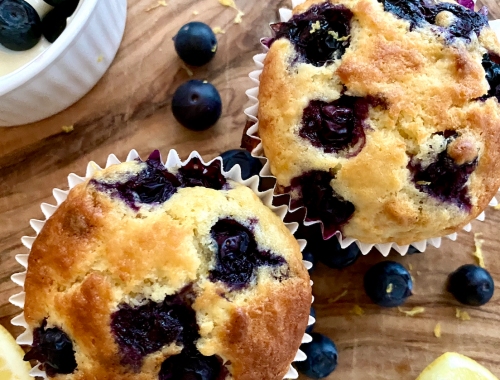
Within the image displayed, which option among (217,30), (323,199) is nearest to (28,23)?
(217,30)

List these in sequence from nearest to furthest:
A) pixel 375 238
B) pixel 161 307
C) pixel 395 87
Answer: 1. pixel 161 307
2. pixel 395 87
3. pixel 375 238

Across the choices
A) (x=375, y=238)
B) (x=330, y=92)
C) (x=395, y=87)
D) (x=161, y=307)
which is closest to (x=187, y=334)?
(x=161, y=307)

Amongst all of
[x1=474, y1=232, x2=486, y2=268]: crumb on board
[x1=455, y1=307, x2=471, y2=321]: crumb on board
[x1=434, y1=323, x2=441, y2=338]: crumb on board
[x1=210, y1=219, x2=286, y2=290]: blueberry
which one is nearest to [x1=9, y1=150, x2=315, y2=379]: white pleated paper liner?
[x1=210, y1=219, x2=286, y2=290]: blueberry

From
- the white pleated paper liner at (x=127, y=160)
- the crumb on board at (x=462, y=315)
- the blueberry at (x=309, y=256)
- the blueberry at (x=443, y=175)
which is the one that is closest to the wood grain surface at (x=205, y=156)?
the crumb on board at (x=462, y=315)

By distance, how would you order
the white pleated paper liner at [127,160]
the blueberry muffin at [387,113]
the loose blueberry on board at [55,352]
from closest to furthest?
the loose blueberry on board at [55,352]
the blueberry muffin at [387,113]
the white pleated paper liner at [127,160]

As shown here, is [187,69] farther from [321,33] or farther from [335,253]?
[335,253]

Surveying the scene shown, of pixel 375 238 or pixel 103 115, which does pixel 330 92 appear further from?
pixel 103 115

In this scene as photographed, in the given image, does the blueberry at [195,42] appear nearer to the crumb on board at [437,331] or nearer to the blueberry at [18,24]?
the blueberry at [18,24]
